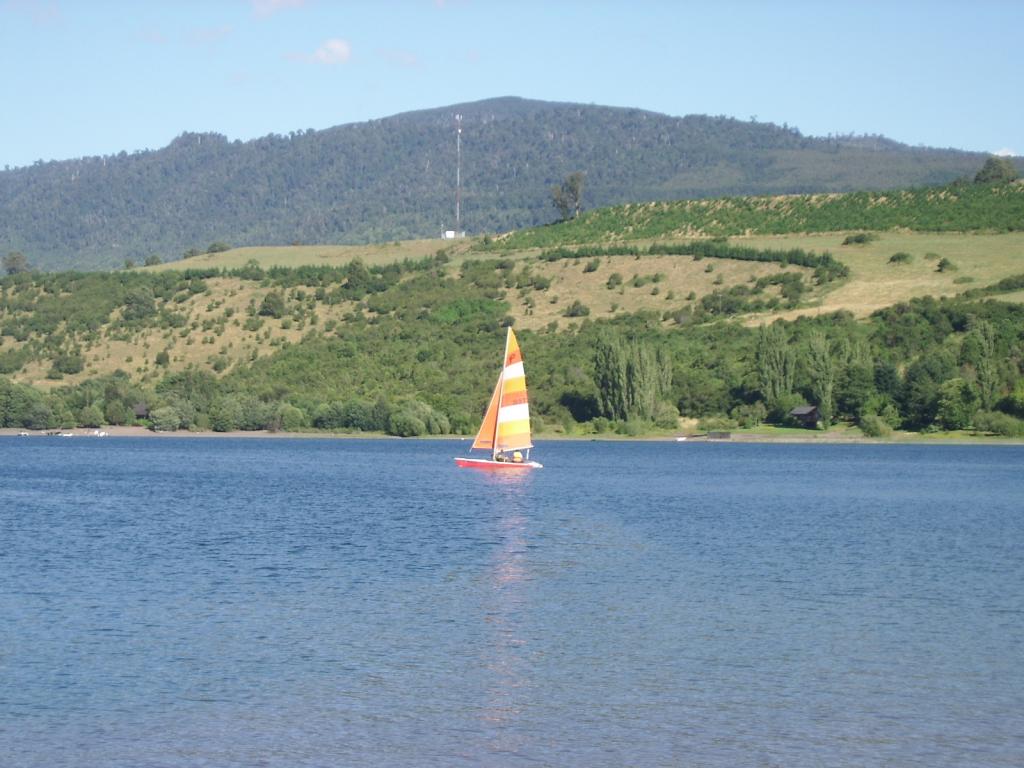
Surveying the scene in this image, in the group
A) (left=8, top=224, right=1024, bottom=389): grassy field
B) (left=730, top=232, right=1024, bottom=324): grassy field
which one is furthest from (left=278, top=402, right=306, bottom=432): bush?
(left=730, top=232, right=1024, bottom=324): grassy field

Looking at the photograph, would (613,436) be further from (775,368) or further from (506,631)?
(506,631)

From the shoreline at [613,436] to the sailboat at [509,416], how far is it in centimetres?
3222

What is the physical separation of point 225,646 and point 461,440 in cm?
8903

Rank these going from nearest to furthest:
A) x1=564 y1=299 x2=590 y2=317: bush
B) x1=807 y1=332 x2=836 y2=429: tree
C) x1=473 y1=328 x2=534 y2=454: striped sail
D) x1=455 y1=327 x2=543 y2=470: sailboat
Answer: x1=473 y1=328 x2=534 y2=454: striped sail → x1=455 y1=327 x2=543 y2=470: sailboat → x1=807 y1=332 x2=836 y2=429: tree → x1=564 y1=299 x2=590 y2=317: bush

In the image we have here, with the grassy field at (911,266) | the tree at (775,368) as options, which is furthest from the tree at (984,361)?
the grassy field at (911,266)

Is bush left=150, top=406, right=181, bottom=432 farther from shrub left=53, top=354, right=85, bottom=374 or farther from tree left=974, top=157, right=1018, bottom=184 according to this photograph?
tree left=974, top=157, right=1018, bottom=184

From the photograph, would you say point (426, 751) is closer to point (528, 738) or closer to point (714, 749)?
point (528, 738)

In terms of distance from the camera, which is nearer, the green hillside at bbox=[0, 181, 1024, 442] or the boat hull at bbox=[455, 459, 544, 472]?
the boat hull at bbox=[455, 459, 544, 472]

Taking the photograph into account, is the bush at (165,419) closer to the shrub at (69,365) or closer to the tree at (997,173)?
the shrub at (69,365)

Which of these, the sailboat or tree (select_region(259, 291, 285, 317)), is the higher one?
tree (select_region(259, 291, 285, 317))

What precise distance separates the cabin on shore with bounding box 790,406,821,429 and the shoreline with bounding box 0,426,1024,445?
3.97 feet

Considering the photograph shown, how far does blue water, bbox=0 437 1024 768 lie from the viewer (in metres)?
21.1

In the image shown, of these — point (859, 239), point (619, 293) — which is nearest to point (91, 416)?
point (619, 293)

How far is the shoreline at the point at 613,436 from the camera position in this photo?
101000 mm
